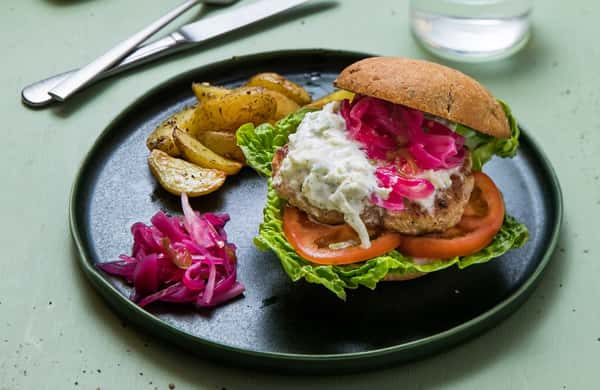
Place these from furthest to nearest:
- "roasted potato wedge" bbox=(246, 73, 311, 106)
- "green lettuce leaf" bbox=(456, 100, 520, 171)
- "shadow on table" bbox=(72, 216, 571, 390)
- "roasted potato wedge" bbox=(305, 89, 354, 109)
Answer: "roasted potato wedge" bbox=(246, 73, 311, 106) < "roasted potato wedge" bbox=(305, 89, 354, 109) < "green lettuce leaf" bbox=(456, 100, 520, 171) < "shadow on table" bbox=(72, 216, 571, 390)

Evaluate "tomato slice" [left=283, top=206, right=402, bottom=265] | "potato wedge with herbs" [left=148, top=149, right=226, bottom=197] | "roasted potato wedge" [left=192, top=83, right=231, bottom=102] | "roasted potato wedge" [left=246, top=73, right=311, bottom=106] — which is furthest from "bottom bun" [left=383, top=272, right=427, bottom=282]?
"roasted potato wedge" [left=192, top=83, right=231, bottom=102]

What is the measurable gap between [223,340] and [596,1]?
3624mm

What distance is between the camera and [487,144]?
11.8 ft

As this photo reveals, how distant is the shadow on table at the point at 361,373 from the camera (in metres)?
3.06

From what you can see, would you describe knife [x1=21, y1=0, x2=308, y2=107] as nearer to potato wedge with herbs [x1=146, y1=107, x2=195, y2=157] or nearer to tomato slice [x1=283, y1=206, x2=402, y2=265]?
potato wedge with herbs [x1=146, y1=107, x2=195, y2=157]

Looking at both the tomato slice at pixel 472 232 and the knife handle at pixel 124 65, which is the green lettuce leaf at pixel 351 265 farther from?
the knife handle at pixel 124 65

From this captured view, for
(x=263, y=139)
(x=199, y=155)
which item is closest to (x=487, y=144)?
(x=263, y=139)

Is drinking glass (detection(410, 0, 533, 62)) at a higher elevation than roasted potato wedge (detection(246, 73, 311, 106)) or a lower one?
lower

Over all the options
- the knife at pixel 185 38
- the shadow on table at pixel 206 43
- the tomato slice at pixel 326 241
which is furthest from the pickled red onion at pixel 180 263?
the knife at pixel 185 38

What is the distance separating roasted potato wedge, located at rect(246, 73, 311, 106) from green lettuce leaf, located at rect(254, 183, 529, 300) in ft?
2.63

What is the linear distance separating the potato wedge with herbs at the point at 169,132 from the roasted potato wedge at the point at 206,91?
0.08 metres

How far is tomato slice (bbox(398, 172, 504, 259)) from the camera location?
3.30 m

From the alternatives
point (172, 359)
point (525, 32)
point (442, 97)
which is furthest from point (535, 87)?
point (172, 359)

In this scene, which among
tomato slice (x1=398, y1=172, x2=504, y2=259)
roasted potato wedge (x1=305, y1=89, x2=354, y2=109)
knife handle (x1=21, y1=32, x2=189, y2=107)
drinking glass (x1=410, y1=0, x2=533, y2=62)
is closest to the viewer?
tomato slice (x1=398, y1=172, x2=504, y2=259)
